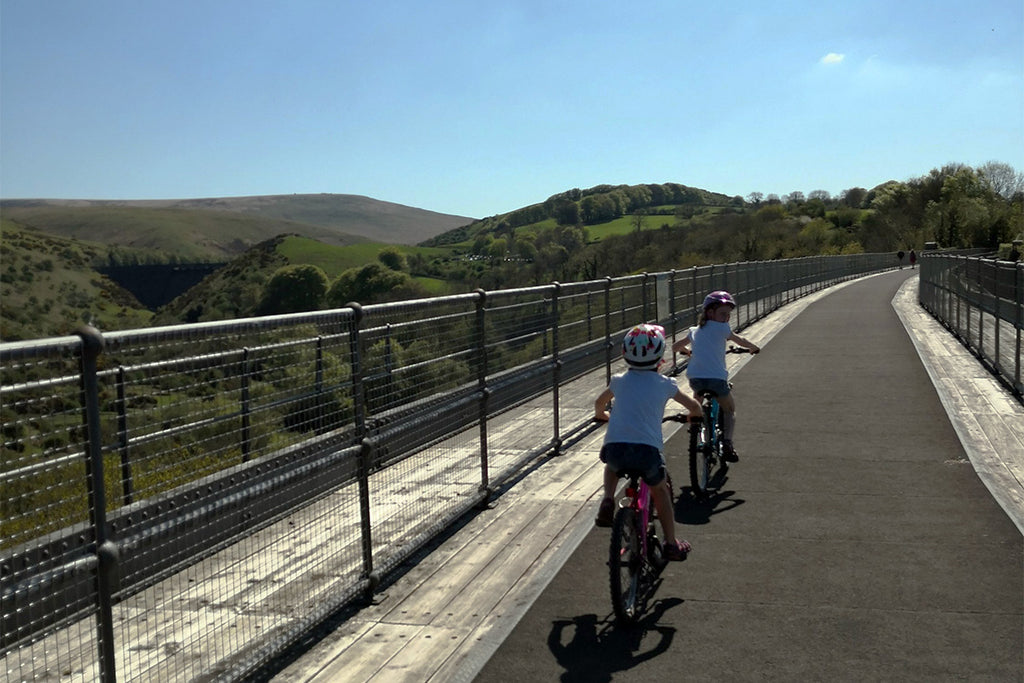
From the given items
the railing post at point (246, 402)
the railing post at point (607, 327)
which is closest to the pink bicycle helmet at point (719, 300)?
the railing post at point (607, 327)

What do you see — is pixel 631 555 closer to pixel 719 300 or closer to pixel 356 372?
pixel 356 372

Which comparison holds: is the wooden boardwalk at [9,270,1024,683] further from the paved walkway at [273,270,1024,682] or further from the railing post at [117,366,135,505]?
the railing post at [117,366,135,505]

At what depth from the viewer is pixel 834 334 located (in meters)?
23.9

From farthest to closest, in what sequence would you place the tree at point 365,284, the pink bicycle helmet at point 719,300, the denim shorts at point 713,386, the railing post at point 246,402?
the tree at point 365,284
the denim shorts at point 713,386
the pink bicycle helmet at point 719,300
the railing post at point 246,402

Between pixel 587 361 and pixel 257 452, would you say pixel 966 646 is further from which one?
pixel 587 361

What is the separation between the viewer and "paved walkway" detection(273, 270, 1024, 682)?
4.98m

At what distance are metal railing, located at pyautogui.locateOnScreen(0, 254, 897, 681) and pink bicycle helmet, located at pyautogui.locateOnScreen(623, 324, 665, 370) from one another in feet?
4.84

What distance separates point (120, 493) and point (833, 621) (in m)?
3.54

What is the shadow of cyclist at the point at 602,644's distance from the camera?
495 centimetres

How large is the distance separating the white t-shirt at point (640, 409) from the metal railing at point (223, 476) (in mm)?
1425

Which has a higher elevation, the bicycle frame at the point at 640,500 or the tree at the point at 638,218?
the tree at the point at 638,218

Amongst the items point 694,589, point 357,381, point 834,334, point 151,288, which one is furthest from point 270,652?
point 151,288

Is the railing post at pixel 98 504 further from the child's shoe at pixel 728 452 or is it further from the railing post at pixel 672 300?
the railing post at pixel 672 300

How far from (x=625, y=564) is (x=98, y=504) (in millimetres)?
2661
